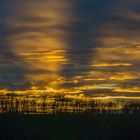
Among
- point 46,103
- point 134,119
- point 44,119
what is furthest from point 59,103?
point 134,119

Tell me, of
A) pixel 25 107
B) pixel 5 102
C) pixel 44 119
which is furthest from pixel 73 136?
pixel 25 107

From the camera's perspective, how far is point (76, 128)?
2877 cm

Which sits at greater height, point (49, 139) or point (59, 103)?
point (59, 103)

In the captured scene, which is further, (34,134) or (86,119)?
(86,119)

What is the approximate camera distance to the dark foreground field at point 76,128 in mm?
26312

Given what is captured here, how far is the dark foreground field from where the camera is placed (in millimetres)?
26312

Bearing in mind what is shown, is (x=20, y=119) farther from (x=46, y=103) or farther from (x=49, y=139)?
(x=46, y=103)

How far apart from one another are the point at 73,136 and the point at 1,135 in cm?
404

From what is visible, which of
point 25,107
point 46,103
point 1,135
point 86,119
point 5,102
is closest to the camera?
point 1,135

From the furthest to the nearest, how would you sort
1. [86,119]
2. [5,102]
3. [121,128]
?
[5,102]
[86,119]
[121,128]

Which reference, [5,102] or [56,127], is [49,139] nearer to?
[56,127]

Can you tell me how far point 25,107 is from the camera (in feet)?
143

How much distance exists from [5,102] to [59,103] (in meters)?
5.91

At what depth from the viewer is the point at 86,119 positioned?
2958 centimetres
